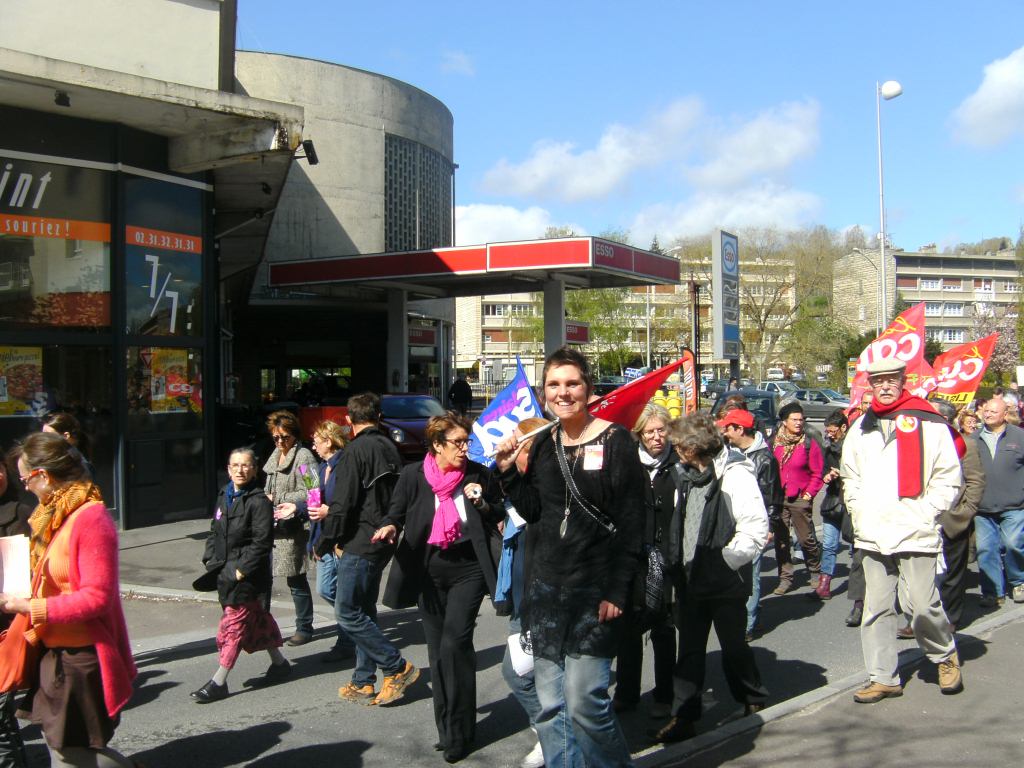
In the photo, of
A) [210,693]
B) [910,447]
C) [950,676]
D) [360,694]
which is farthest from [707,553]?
[210,693]

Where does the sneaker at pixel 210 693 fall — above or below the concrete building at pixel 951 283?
below

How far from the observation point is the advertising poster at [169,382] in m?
12.1

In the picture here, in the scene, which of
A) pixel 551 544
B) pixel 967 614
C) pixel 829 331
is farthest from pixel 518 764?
pixel 829 331

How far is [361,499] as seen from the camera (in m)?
5.75

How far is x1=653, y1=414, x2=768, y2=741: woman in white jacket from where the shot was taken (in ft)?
15.9

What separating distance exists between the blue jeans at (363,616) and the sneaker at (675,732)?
1.63 m

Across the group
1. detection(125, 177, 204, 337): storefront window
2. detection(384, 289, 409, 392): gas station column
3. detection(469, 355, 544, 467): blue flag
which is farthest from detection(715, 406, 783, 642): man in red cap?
detection(384, 289, 409, 392): gas station column

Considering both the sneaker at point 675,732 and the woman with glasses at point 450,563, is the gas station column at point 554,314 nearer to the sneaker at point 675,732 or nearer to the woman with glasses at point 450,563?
the woman with glasses at point 450,563

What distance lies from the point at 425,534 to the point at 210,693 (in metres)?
1.89

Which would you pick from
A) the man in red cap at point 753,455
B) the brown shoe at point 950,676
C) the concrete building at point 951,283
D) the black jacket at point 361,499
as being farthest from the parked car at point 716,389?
the concrete building at point 951,283

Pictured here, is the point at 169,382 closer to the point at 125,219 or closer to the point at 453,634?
the point at 125,219

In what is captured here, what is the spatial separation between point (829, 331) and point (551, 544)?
58.2 m

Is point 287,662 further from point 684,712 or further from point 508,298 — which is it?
point 508,298

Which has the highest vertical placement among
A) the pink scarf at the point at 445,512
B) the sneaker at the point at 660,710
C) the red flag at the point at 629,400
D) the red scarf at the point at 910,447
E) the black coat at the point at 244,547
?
the red flag at the point at 629,400
